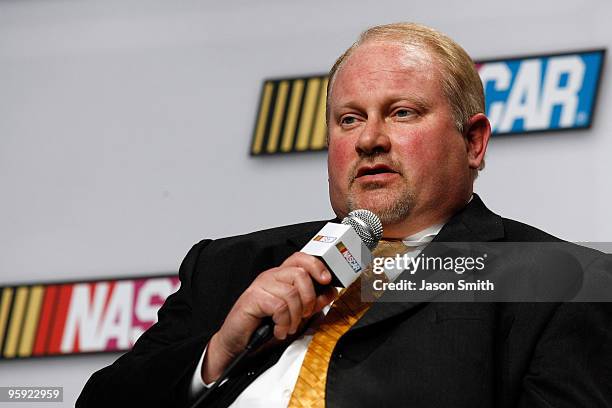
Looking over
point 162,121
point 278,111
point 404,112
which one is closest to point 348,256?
point 404,112

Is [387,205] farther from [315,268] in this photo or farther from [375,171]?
[315,268]

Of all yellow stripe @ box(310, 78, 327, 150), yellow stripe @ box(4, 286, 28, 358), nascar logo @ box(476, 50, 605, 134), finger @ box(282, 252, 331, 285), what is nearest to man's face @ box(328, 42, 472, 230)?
finger @ box(282, 252, 331, 285)

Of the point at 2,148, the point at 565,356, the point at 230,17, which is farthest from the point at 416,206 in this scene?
the point at 2,148

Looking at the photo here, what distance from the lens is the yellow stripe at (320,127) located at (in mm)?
2910

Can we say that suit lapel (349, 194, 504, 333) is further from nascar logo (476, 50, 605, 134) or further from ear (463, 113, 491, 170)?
nascar logo (476, 50, 605, 134)

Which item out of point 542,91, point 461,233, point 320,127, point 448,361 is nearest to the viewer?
point 448,361

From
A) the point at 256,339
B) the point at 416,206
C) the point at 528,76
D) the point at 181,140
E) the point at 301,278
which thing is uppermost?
the point at 528,76

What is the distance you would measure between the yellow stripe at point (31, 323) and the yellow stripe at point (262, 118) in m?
0.85

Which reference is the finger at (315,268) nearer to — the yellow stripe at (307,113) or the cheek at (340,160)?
the cheek at (340,160)

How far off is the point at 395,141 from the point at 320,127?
3.86 feet

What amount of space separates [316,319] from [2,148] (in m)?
1.91

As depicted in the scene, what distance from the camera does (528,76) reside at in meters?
2.77

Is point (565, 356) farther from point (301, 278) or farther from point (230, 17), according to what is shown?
point (230, 17)

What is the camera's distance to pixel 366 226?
156 centimetres
